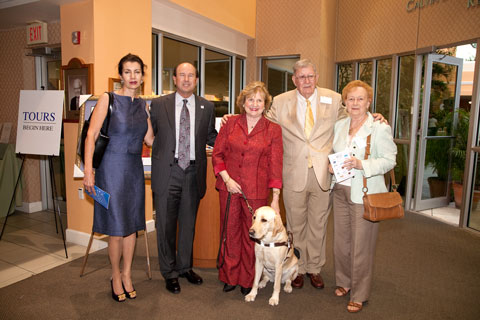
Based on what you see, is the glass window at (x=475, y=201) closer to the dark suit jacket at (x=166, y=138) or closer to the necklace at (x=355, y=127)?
the necklace at (x=355, y=127)

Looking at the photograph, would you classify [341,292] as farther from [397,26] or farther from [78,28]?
[397,26]

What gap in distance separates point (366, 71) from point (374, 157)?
485 cm

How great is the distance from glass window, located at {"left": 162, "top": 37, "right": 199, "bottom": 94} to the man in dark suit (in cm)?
269

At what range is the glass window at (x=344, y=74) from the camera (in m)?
7.18

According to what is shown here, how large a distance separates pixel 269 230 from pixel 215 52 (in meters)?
4.96

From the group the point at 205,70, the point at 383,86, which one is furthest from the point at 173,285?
the point at 383,86

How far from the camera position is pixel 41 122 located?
3.63m

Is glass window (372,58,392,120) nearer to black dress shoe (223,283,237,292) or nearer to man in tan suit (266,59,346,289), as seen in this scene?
man in tan suit (266,59,346,289)

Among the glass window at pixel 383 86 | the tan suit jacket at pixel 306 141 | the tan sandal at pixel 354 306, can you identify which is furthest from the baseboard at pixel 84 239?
the glass window at pixel 383 86

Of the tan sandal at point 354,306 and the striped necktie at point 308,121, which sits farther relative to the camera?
the striped necktie at point 308,121

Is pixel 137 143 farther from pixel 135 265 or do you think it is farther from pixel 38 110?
pixel 38 110

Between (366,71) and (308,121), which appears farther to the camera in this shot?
(366,71)

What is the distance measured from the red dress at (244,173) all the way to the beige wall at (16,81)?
368cm

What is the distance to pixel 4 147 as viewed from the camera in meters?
5.00
